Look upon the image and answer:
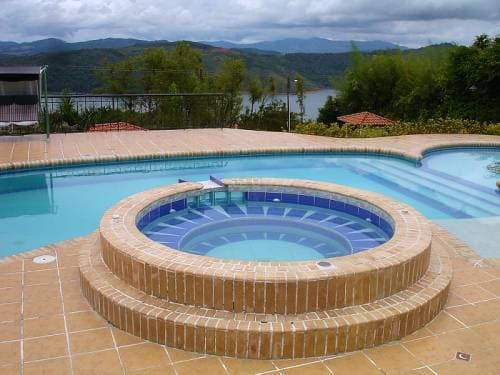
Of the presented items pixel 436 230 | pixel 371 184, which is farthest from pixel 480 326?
pixel 371 184

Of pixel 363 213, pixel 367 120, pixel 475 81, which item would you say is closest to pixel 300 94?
pixel 367 120

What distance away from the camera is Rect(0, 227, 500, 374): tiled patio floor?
9.91 feet

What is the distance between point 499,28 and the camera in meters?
15.1

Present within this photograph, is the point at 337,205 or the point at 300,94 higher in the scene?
the point at 300,94

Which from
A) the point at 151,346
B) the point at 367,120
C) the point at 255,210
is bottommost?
the point at 151,346

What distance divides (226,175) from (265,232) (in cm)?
351

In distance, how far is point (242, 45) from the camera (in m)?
99.6

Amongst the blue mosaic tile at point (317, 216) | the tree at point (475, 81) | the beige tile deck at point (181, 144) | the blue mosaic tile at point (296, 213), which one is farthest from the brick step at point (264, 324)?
the tree at point (475, 81)

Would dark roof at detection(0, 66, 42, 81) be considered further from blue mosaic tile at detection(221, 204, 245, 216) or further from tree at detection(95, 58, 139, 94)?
tree at detection(95, 58, 139, 94)

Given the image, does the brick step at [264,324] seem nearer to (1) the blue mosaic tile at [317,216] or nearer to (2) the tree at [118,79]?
(1) the blue mosaic tile at [317,216]

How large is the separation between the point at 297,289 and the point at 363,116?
45.8 feet

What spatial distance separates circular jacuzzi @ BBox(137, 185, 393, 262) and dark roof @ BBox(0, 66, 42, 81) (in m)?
6.27

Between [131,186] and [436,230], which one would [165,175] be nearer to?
[131,186]

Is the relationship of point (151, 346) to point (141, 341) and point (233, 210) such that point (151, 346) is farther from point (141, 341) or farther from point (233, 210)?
point (233, 210)
